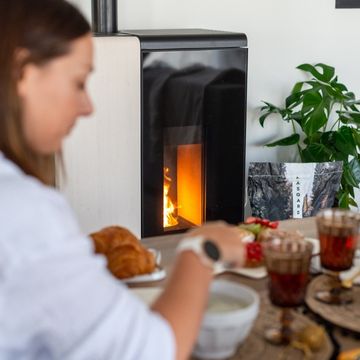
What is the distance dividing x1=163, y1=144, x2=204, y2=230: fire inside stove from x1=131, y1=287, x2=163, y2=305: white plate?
1.55 metres

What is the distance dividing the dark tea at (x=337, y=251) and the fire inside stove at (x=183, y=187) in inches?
60.1

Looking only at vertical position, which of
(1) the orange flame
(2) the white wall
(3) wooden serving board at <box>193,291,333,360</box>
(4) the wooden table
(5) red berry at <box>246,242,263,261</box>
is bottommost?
(1) the orange flame

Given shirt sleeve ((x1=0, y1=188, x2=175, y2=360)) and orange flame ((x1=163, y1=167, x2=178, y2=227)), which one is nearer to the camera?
shirt sleeve ((x1=0, y1=188, x2=175, y2=360))

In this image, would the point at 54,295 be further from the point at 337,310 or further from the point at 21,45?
the point at 337,310

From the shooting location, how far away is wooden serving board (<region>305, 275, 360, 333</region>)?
118 centimetres

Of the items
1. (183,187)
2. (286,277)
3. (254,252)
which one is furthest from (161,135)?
(286,277)

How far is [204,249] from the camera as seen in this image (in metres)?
1.05

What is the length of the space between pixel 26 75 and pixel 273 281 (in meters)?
0.51

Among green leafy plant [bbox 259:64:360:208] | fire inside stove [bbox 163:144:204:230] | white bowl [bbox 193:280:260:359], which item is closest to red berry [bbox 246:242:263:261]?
white bowl [bbox 193:280:260:359]

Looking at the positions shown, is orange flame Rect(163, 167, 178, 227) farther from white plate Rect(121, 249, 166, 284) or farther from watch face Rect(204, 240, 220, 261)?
watch face Rect(204, 240, 220, 261)

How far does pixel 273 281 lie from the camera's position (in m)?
1.15

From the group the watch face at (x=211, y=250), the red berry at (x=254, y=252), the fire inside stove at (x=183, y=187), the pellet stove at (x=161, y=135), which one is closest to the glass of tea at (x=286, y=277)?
the watch face at (x=211, y=250)

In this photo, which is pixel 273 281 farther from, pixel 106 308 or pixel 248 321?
pixel 106 308

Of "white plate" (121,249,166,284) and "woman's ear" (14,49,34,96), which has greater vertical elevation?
"woman's ear" (14,49,34,96)
